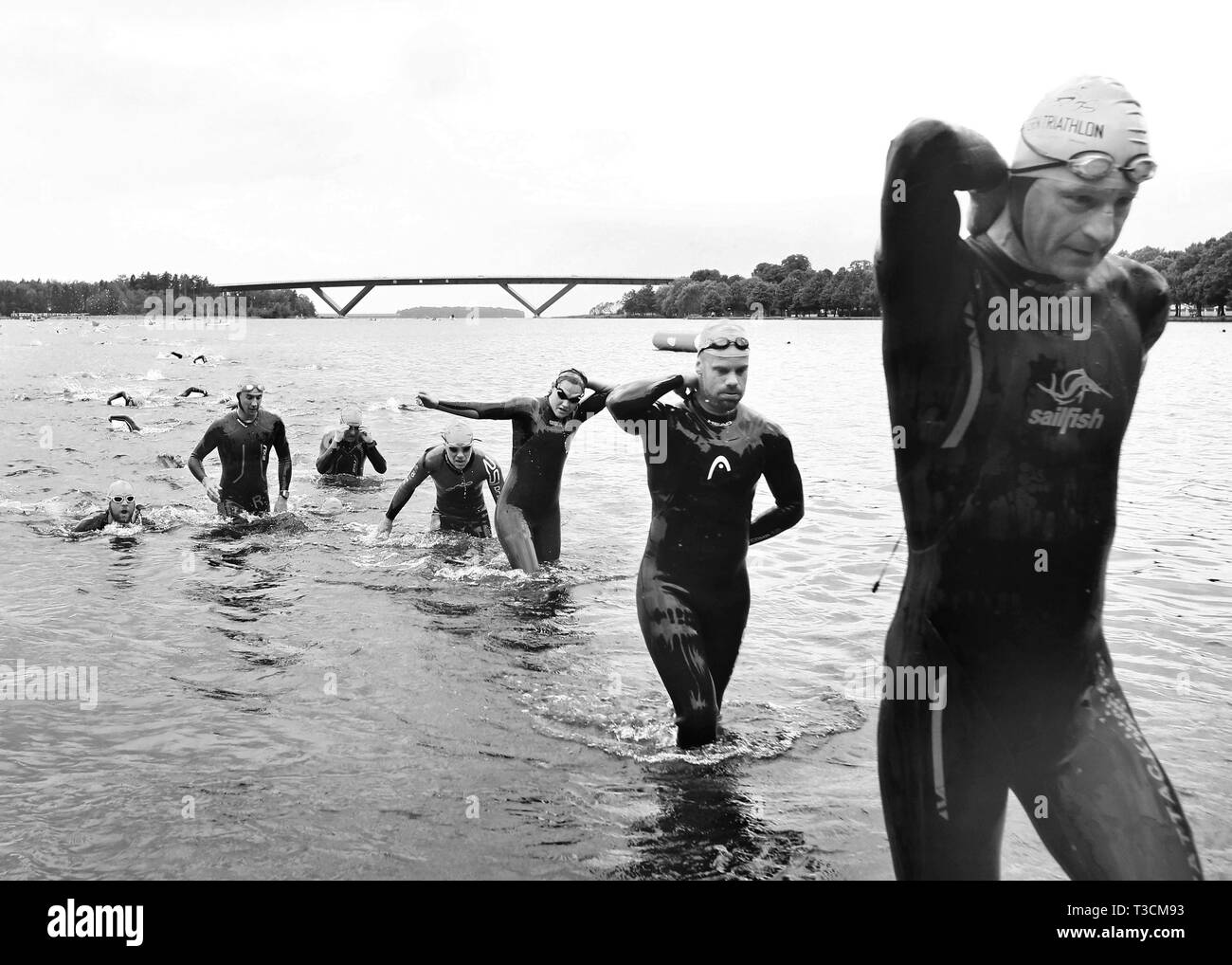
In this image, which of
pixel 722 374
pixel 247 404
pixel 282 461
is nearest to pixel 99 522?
pixel 282 461

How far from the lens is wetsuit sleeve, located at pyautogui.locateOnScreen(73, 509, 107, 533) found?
1642 cm

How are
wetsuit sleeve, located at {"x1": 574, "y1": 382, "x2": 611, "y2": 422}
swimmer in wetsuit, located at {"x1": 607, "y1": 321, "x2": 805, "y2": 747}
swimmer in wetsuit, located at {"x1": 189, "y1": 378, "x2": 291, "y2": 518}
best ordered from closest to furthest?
swimmer in wetsuit, located at {"x1": 607, "y1": 321, "x2": 805, "y2": 747} < wetsuit sleeve, located at {"x1": 574, "y1": 382, "x2": 611, "y2": 422} < swimmer in wetsuit, located at {"x1": 189, "y1": 378, "x2": 291, "y2": 518}

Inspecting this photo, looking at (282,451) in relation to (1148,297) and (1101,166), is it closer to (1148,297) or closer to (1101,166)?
(1148,297)

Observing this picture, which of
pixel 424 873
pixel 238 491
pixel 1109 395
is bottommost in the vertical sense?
pixel 424 873

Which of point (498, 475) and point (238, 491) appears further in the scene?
point (238, 491)

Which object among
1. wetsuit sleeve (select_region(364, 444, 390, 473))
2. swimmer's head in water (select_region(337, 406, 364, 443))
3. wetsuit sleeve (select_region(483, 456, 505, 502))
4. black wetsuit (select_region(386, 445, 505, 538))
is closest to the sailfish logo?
black wetsuit (select_region(386, 445, 505, 538))

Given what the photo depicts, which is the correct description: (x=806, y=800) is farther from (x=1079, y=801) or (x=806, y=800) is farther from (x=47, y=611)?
(x=47, y=611)

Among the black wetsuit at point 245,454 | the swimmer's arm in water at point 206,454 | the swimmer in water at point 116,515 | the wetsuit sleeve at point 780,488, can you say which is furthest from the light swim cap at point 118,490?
the wetsuit sleeve at point 780,488

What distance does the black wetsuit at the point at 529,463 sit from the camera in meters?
12.4

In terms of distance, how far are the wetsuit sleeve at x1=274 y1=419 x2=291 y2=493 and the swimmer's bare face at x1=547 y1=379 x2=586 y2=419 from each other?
4928 mm

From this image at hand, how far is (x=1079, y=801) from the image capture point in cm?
335

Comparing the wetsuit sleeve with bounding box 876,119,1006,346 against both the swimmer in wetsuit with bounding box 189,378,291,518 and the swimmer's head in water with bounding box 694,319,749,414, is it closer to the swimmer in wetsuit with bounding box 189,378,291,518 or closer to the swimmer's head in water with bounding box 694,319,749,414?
the swimmer's head in water with bounding box 694,319,749,414
